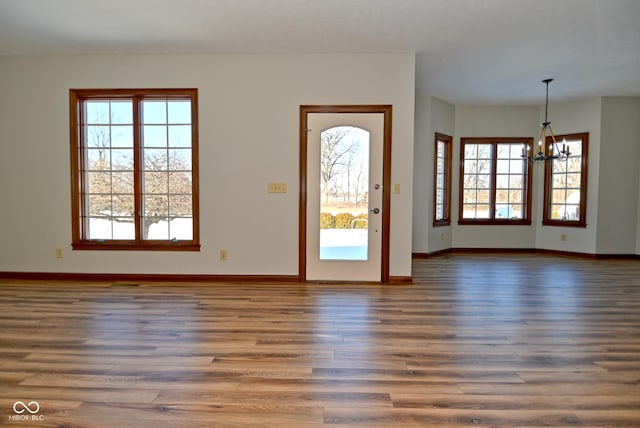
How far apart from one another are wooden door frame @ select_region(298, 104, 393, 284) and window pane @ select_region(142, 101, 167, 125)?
1.77 meters

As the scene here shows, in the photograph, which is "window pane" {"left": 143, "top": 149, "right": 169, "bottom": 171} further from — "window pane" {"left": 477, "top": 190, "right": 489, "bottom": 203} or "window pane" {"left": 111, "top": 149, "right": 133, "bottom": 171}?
"window pane" {"left": 477, "top": 190, "right": 489, "bottom": 203}

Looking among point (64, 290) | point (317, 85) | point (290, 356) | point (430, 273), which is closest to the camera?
point (290, 356)

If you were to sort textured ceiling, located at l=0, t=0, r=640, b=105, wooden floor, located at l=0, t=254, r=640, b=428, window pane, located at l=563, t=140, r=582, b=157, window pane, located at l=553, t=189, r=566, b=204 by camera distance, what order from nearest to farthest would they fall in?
wooden floor, located at l=0, t=254, r=640, b=428 < textured ceiling, located at l=0, t=0, r=640, b=105 < window pane, located at l=563, t=140, r=582, b=157 < window pane, located at l=553, t=189, r=566, b=204

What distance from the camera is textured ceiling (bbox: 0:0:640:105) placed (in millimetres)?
3359

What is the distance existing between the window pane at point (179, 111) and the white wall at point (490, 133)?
4.92m

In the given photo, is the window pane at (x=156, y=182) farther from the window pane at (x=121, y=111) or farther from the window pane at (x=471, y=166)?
the window pane at (x=471, y=166)

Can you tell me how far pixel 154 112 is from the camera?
4742mm

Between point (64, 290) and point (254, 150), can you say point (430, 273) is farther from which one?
point (64, 290)

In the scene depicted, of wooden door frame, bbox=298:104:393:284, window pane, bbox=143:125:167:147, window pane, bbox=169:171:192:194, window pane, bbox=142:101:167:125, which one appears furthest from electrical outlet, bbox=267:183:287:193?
window pane, bbox=142:101:167:125

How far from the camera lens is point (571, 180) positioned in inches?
Result: 272

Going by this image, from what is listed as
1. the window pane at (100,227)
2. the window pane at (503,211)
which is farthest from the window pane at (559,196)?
the window pane at (100,227)

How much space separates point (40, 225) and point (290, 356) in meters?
4.08

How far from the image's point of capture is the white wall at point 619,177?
6453 mm

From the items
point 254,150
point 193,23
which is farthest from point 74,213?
point 193,23
